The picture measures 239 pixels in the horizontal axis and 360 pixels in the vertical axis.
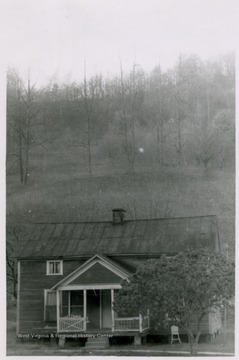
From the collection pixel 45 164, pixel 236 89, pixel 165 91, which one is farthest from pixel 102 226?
pixel 236 89

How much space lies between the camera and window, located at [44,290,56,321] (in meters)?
24.0

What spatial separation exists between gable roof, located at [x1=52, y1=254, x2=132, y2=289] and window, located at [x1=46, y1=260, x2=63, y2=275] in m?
1.15

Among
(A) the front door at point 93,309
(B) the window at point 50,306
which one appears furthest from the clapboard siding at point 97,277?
(B) the window at point 50,306

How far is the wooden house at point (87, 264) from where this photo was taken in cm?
2272

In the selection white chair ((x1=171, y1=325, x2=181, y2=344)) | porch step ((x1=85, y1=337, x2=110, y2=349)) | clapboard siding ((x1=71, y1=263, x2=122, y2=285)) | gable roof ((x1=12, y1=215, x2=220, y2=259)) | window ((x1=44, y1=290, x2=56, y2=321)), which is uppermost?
gable roof ((x1=12, y1=215, x2=220, y2=259))

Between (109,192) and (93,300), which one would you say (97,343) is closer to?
(93,300)

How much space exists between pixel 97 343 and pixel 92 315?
198 centimetres

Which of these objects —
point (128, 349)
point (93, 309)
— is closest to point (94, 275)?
point (93, 309)

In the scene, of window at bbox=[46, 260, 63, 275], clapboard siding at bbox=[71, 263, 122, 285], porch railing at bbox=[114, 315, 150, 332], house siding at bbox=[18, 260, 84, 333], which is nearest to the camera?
porch railing at bbox=[114, 315, 150, 332]

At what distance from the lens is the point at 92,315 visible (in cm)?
2381

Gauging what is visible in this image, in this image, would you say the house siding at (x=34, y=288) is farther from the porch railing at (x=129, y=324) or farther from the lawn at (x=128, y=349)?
the porch railing at (x=129, y=324)

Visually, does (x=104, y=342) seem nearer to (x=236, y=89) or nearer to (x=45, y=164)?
(x=45, y=164)

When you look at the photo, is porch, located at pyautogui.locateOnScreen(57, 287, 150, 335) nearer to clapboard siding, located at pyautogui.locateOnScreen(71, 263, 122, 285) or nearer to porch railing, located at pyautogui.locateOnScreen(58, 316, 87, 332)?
porch railing, located at pyautogui.locateOnScreen(58, 316, 87, 332)

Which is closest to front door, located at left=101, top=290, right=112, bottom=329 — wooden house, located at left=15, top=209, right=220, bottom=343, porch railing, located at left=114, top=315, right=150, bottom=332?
wooden house, located at left=15, top=209, right=220, bottom=343
